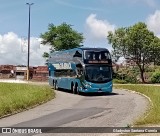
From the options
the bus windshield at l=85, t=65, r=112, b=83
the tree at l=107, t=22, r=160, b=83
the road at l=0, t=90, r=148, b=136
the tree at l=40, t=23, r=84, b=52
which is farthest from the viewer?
the tree at l=40, t=23, r=84, b=52

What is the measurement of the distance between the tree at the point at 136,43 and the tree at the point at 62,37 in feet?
27.4

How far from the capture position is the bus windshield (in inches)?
1256

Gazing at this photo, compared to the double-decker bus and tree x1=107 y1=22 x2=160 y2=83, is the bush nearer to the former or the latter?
tree x1=107 y1=22 x2=160 y2=83

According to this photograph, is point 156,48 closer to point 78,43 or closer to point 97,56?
point 78,43

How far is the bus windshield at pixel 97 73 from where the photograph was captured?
31.9 meters

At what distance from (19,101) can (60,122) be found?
21.6 feet

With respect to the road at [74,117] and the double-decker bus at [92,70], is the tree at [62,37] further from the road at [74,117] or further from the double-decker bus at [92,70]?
the road at [74,117]

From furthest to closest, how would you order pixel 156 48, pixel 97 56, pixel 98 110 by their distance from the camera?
pixel 156 48
pixel 97 56
pixel 98 110

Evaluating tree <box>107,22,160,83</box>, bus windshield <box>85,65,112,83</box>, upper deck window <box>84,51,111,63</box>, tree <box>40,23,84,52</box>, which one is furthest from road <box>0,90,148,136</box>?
tree <box>40,23,84,52</box>

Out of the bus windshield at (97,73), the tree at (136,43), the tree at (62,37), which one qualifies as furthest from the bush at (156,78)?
the bus windshield at (97,73)

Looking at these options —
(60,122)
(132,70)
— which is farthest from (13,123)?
(132,70)

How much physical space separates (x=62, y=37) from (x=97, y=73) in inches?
1904

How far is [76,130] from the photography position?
1473 cm

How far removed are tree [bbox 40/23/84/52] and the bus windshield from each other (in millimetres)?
46635
